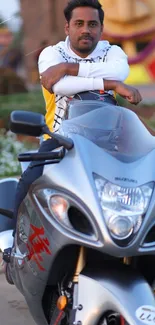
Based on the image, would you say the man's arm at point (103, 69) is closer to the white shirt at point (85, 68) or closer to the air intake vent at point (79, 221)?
the white shirt at point (85, 68)

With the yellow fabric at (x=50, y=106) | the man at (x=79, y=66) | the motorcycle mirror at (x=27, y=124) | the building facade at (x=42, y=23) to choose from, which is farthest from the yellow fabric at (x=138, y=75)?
the motorcycle mirror at (x=27, y=124)

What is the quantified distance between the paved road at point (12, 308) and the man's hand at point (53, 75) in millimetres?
1437

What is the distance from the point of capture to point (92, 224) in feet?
8.55

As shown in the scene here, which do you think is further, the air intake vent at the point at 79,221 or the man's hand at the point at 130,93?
the man's hand at the point at 130,93

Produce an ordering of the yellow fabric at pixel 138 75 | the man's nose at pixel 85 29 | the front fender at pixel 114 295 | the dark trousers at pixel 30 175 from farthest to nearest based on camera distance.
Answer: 1. the yellow fabric at pixel 138 75
2. the man's nose at pixel 85 29
3. the dark trousers at pixel 30 175
4. the front fender at pixel 114 295

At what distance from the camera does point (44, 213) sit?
2.80 m

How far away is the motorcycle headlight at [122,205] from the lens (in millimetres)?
2596

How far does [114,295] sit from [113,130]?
0.80m

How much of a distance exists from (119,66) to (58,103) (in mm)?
408

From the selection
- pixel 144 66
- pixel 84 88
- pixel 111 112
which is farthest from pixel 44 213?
pixel 144 66

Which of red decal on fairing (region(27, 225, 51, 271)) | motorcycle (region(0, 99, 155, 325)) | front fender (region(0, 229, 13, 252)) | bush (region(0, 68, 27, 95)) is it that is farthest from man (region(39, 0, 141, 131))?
bush (region(0, 68, 27, 95))

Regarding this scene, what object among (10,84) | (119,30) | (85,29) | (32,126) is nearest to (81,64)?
(85,29)

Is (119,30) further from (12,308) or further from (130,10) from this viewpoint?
(12,308)

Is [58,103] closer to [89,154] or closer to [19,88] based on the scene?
[89,154]
